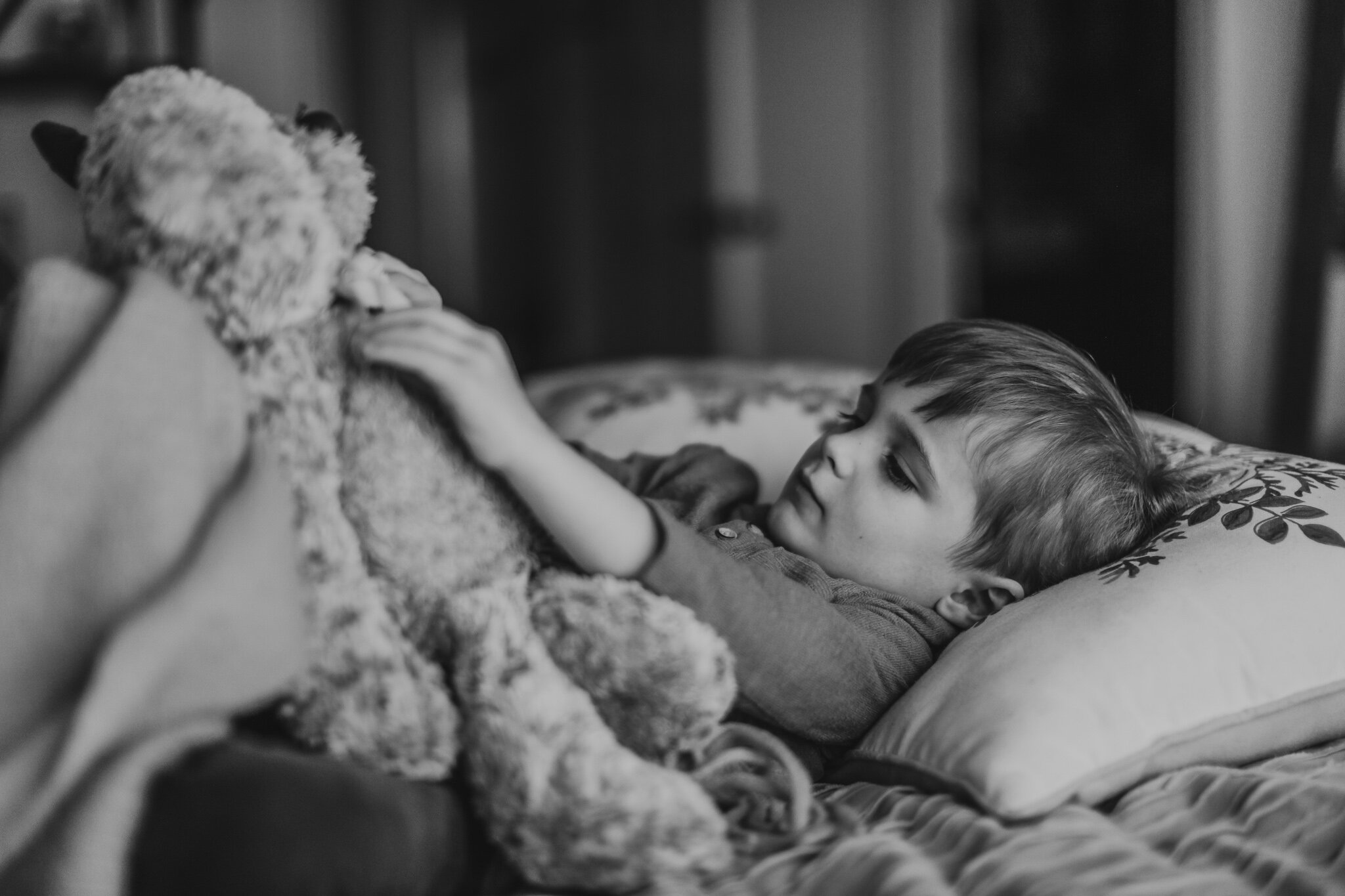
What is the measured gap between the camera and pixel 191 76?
68 centimetres

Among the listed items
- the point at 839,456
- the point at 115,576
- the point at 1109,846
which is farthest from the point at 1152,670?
the point at 115,576

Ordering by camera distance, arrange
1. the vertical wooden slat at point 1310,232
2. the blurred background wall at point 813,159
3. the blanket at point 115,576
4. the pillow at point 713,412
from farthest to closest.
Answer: the blurred background wall at point 813,159
the vertical wooden slat at point 1310,232
the pillow at point 713,412
the blanket at point 115,576

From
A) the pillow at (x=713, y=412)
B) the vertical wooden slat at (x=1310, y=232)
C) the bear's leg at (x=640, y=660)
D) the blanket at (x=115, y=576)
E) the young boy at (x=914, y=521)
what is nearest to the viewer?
the blanket at (x=115, y=576)

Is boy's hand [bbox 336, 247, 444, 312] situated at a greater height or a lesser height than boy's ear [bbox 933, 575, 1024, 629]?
greater

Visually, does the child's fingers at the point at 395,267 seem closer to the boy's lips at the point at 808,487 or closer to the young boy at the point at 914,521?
the young boy at the point at 914,521

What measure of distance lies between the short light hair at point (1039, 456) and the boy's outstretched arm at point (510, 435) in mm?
321

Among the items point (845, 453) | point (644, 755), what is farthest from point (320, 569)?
point (845, 453)

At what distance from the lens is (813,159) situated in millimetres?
3812

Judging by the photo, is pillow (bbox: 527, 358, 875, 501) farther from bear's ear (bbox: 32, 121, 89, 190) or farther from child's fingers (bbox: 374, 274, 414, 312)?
bear's ear (bbox: 32, 121, 89, 190)

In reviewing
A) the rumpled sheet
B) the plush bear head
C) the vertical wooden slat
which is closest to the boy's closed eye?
the rumpled sheet

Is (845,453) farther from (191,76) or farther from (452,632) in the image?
(191,76)

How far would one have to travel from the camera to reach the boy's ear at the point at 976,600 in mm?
928

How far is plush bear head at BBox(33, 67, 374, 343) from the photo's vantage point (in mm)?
637

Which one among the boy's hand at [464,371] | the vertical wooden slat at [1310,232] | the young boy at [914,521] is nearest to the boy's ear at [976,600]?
the young boy at [914,521]
